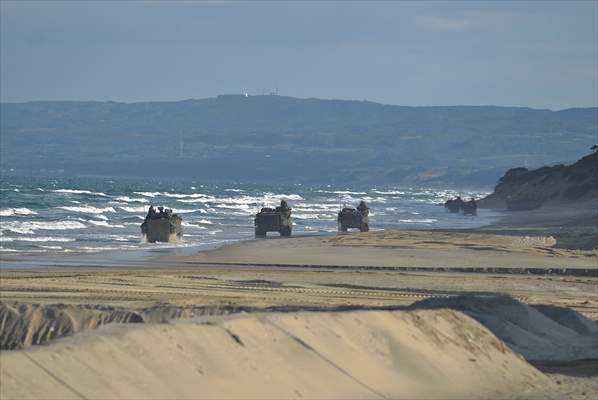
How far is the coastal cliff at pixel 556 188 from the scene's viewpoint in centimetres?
10075

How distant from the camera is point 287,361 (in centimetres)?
1248

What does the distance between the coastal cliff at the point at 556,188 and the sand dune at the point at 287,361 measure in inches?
3223

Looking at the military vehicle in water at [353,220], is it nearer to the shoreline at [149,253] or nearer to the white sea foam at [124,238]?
the shoreline at [149,253]

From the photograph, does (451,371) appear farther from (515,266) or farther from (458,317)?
(515,266)

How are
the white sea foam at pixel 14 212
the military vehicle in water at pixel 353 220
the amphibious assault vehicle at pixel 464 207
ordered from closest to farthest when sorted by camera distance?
the military vehicle in water at pixel 353 220
the white sea foam at pixel 14 212
the amphibious assault vehicle at pixel 464 207

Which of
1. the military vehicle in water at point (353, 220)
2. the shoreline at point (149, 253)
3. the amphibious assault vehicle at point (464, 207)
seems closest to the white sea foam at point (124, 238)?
the shoreline at point (149, 253)

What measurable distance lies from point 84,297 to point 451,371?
900 centimetres

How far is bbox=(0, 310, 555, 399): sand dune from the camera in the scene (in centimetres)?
1080

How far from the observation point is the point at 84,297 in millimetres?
21453

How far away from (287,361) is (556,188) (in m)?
97.7

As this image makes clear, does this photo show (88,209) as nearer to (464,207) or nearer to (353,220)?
(353,220)

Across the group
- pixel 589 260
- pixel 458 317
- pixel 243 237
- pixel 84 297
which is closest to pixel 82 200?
pixel 243 237

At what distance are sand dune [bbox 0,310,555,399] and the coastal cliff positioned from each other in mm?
81859

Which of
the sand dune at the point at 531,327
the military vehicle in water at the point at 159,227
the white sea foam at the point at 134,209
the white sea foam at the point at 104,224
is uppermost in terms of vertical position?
the sand dune at the point at 531,327
